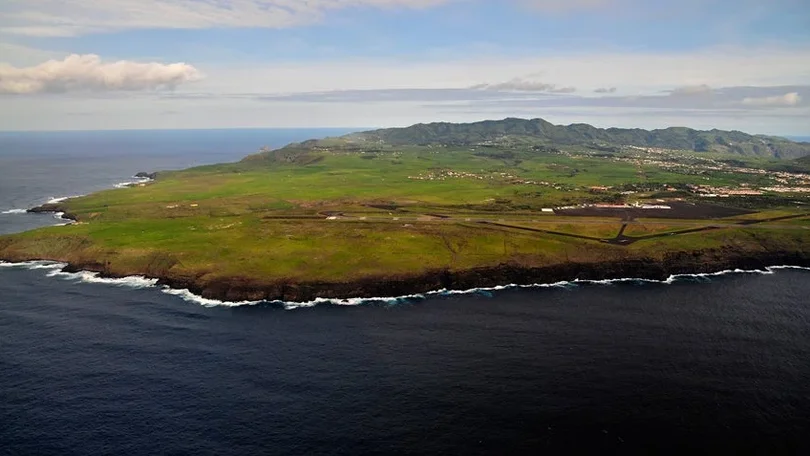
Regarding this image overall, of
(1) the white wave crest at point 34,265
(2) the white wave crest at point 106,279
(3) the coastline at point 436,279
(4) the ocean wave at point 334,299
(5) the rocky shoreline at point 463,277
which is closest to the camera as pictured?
(4) the ocean wave at point 334,299

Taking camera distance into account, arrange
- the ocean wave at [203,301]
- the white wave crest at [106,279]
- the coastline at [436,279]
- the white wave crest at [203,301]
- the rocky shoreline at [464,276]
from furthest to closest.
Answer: the white wave crest at [106,279] → the rocky shoreline at [464,276] → the coastline at [436,279] → the white wave crest at [203,301] → the ocean wave at [203,301]

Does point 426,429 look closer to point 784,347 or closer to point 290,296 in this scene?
point 290,296

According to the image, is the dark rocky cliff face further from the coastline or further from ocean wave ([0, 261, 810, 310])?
ocean wave ([0, 261, 810, 310])

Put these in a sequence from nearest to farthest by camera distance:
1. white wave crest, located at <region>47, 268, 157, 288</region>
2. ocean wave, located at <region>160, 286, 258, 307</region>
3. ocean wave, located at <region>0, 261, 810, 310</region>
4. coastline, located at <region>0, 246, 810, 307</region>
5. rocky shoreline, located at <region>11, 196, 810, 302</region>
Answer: ocean wave, located at <region>160, 286, 258, 307</region>
ocean wave, located at <region>0, 261, 810, 310</region>
coastline, located at <region>0, 246, 810, 307</region>
rocky shoreline, located at <region>11, 196, 810, 302</region>
white wave crest, located at <region>47, 268, 157, 288</region>

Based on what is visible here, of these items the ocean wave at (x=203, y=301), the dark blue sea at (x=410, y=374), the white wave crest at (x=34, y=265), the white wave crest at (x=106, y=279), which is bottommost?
the dark blue sea at (x=410, y=374)

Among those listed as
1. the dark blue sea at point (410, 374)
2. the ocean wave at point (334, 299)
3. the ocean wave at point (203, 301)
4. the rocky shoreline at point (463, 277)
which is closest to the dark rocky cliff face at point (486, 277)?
the rocky shoreline at point (463, 277)

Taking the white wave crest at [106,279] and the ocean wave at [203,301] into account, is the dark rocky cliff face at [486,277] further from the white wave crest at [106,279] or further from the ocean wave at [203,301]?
the white wave crest at [106,279]

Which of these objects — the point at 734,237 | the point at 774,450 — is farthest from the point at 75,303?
the point at 734,237

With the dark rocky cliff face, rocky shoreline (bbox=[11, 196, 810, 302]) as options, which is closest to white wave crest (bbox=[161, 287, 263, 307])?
rocky shoreline (bbox=[11, 196, 810, 302])
